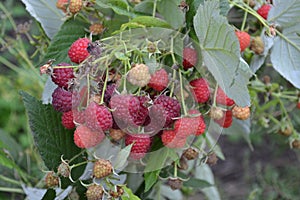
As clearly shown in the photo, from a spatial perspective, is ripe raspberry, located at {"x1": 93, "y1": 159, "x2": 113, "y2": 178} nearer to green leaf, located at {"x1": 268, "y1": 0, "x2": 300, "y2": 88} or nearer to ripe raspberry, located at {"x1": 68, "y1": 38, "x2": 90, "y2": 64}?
ripe raspberry, located at {"x1": 68, "y1": 38, "x2": 90, "y2": 64}

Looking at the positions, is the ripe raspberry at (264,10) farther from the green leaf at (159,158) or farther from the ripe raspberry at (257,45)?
the green leaf at (159,158)

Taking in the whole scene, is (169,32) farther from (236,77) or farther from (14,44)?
(14,44)

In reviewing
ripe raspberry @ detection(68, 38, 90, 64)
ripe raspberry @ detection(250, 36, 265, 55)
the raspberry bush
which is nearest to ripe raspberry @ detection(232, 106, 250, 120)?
the raspberry bush

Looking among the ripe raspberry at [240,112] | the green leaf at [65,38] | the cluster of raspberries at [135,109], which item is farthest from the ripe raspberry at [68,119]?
the ripe raspberry at [240,112]

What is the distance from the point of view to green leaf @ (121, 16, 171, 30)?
0.67 meters

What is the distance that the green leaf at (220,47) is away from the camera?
2.01ft

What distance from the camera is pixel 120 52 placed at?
2.08ft

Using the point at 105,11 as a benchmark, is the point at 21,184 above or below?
below

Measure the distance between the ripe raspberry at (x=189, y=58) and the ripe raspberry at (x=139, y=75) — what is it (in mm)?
75

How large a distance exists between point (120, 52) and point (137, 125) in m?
0.09

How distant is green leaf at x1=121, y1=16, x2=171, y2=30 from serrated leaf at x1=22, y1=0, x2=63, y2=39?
0.18m

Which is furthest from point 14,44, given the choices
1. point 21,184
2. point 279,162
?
point 279,162

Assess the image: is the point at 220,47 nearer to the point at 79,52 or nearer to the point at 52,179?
the point at 79,52

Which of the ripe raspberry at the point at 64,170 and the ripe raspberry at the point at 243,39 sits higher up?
the ripe raspberry at the point at 243,39
